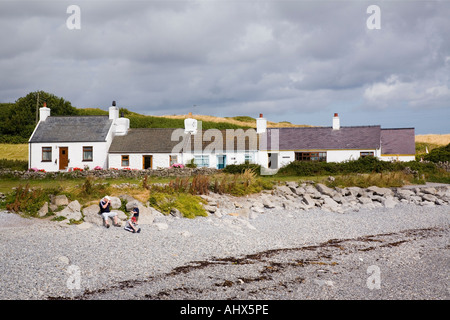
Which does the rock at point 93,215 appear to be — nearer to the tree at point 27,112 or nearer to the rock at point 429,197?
the rock at point 429,197

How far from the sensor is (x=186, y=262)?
36.2 ft

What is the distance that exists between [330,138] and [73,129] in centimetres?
2466

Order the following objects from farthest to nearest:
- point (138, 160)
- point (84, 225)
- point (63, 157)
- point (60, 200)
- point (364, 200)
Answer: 1. point (63, 157)
2. point (138, 160)
3. point (364, 200)
4. point (60, 200)
5. point (84, 225)

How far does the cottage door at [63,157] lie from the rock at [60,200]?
25.7m

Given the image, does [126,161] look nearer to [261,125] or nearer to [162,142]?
[162,142]

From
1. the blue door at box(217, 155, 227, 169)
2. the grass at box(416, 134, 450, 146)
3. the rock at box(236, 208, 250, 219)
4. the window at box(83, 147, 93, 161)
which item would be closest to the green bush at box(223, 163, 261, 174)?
the blue door at box(217, 155, 227, 169)

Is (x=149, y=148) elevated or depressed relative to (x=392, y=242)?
elevated

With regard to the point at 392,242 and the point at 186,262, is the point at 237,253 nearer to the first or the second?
the point at 186,262

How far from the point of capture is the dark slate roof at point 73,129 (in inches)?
1569

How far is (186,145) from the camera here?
39.1 m

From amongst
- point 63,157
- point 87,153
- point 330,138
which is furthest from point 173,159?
point 330,138

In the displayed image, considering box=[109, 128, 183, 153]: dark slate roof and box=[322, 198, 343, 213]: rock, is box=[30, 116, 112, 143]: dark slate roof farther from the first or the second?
box=[322, 198, 343, 213]: rock

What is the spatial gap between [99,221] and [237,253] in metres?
4.79

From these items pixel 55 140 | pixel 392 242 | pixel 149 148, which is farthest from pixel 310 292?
pixel 55 140
